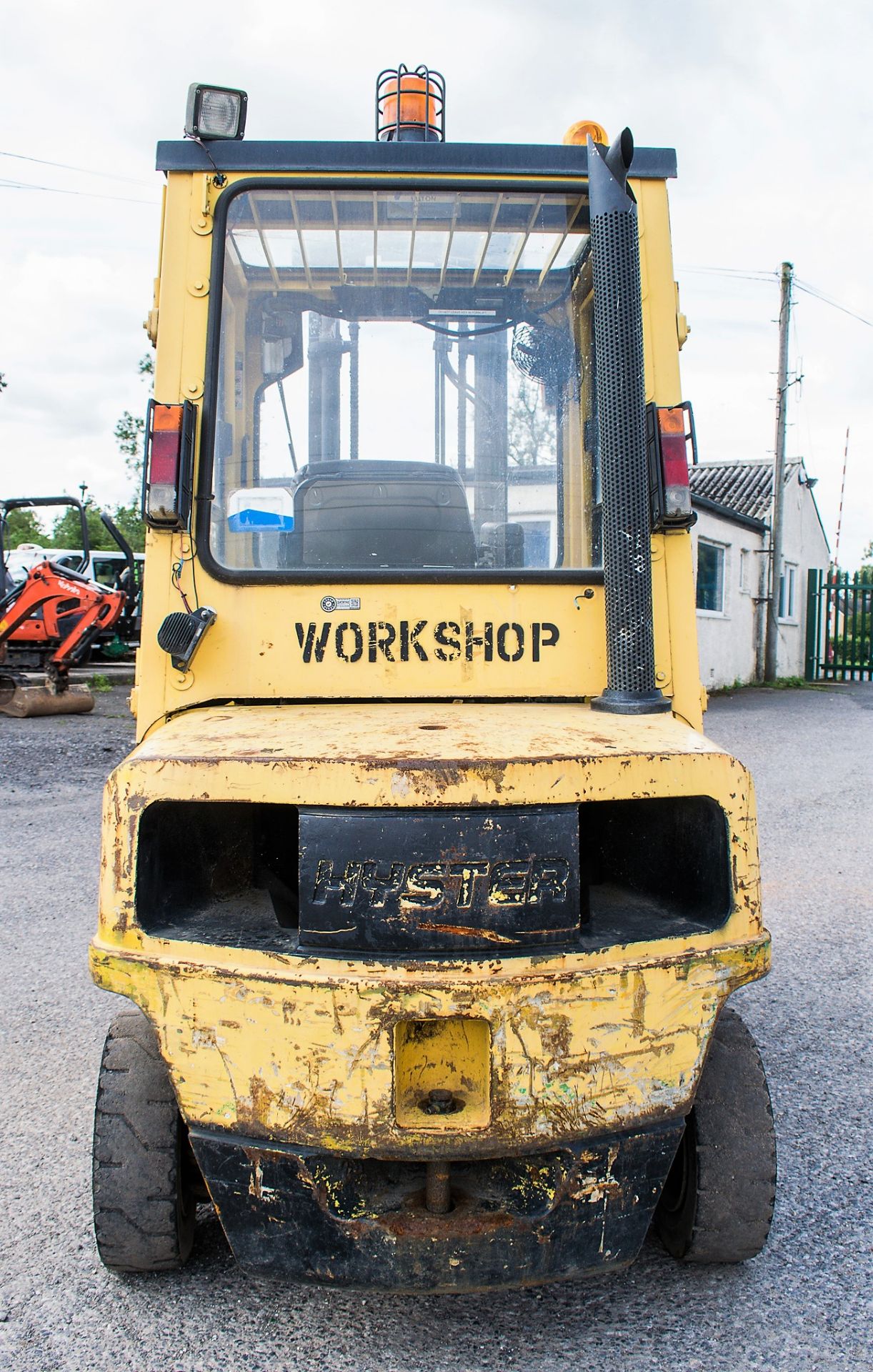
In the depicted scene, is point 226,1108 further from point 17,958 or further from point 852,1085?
point 17,958

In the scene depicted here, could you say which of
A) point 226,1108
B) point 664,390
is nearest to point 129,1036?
point 226,1108

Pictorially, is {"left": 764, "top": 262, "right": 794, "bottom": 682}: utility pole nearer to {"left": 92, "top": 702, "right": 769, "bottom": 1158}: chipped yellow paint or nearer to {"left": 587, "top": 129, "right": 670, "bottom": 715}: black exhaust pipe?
{"left": 587, "top": 129, "right": 670, "bottom": 715}: black exhaust pipe

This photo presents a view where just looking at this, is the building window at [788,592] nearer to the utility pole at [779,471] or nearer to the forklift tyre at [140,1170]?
the utility pole at [779,471]

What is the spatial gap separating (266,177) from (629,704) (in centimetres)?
169

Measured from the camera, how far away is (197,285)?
274 centimetres

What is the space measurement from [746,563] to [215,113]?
72.4ft

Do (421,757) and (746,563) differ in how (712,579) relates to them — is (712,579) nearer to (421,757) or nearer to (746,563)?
(746,563)

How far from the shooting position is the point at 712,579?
21328 mm

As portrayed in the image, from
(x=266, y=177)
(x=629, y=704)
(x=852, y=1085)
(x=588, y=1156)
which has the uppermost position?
(x=266, y=177)

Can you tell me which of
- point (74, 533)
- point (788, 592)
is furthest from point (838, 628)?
point (74, 533)

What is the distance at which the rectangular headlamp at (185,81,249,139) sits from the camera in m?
2.69

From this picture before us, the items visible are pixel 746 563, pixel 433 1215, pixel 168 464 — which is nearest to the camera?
pixel 433 1215

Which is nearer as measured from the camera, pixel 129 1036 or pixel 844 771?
pixel 129 1036

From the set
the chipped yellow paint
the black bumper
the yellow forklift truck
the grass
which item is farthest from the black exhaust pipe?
the grass
